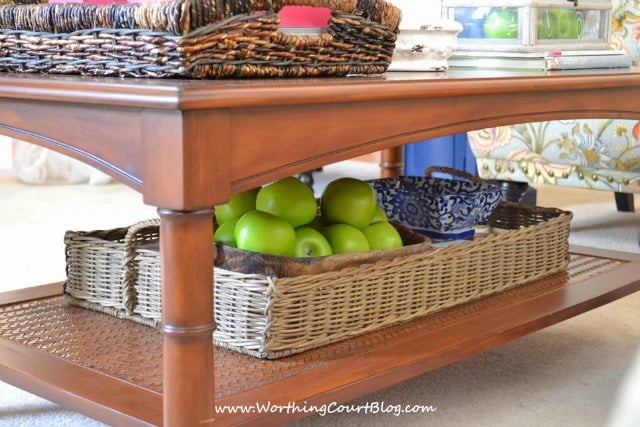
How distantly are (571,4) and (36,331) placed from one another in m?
1.22

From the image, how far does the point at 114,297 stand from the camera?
126 cm

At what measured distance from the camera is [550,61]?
4.96ft

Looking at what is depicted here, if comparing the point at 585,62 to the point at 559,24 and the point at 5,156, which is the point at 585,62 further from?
the point at 5,156

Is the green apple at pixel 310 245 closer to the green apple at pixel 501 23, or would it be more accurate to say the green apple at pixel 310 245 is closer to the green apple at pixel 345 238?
the green apple at pixel 345 238

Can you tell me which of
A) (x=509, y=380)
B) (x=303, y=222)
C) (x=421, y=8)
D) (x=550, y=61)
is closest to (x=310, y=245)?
(x=303, y=222)

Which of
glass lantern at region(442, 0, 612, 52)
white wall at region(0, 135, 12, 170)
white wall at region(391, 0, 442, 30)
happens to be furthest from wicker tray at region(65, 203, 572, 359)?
white wall at region(0, 135, 12, 170)

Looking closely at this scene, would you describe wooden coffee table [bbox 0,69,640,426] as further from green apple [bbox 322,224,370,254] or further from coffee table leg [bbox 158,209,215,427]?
green apple [bbox 322,224,370,254]

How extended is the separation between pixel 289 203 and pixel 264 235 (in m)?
0.10

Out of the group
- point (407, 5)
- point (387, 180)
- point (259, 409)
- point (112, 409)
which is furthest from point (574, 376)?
point (407, 5)

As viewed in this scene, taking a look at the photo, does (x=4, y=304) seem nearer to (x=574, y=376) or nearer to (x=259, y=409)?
(x=259, y=409)

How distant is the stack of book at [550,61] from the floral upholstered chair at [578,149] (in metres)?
0.64

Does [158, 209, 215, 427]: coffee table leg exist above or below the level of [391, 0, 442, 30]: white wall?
below

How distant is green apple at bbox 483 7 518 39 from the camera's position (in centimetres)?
177

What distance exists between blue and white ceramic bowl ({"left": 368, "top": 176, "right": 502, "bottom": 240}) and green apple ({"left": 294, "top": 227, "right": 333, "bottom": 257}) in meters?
0.28
